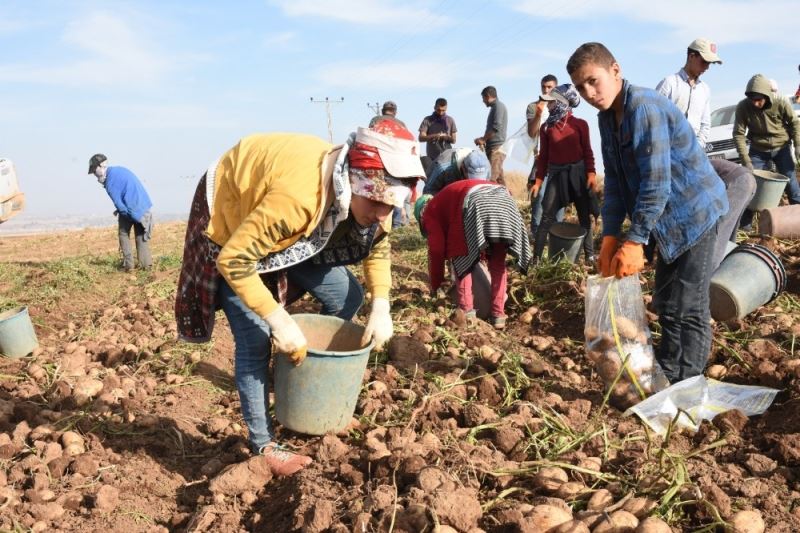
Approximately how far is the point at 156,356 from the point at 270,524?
211 centimetres

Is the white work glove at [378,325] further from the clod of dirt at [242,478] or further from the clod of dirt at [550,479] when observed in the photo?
the clod of dirt at [550,479]

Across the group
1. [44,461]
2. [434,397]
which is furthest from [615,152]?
[44,461]

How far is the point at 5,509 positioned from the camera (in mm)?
2207

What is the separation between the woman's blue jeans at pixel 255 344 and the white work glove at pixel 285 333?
12 centimetres

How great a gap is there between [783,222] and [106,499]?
5197 mm

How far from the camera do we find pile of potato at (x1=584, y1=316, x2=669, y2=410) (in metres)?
2.82

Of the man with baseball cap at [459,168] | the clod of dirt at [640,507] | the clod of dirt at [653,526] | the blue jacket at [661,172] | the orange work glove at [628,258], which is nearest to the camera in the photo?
the clod of dirt at [653,526]

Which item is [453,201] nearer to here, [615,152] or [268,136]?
[615,152]

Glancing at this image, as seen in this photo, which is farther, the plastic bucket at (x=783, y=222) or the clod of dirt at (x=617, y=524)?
the plastic bucket at (x=783, y=222)

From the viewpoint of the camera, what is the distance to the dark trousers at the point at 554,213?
17.9 ft

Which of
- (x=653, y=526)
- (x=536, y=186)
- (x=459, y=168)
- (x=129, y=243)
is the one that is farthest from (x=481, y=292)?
(x=129, y=243)

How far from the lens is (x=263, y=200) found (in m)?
1.96

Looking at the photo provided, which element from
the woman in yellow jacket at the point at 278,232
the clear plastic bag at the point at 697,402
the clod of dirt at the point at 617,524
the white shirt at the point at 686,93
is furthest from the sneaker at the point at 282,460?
the white shirt at the point at 686,93

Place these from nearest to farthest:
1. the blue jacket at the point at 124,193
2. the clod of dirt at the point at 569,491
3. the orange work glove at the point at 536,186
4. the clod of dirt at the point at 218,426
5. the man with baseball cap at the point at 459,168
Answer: the clod of dirt at the point at 569,491
the clod of dirt at the point at 218,426
the man with baseball cap at the point at 459,168
the orange work glove at the point at 536,186
the blue jacket at the point at 124,193
